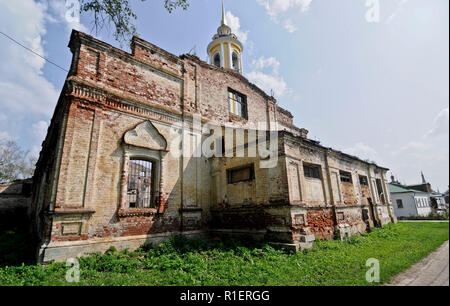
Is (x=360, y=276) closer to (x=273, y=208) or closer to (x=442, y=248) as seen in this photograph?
(x=273, y=208)

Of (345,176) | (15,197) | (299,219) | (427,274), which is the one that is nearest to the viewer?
(427,274)

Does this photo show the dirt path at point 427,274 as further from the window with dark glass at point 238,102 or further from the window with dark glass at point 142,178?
the window with dark glass at point 238,102

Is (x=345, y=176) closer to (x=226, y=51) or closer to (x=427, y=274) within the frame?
(x=427, y=274)

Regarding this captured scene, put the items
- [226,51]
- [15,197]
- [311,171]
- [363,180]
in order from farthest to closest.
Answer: [15,197] < [226,51] < [363,180] < [311,171]

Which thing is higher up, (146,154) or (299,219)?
(146,154)

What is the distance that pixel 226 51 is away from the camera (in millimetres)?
17609

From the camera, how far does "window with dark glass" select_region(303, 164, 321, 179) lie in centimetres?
945

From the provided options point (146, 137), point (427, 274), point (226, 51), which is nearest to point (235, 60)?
point (226, 51)

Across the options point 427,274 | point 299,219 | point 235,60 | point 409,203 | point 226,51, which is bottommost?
point 427,274

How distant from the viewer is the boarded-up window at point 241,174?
29.3 feet

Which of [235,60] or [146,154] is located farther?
[235,60]

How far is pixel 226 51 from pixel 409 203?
29196 mm

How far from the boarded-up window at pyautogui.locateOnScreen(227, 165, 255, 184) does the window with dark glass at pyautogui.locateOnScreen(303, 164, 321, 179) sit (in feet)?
7.93
